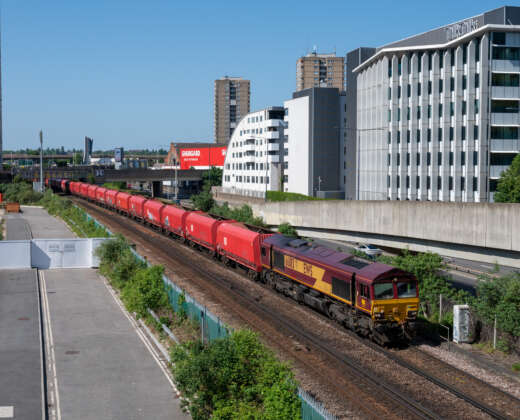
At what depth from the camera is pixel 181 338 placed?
25984mm

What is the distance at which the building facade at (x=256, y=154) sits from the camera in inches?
4574

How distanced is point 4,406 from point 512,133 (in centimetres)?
6108

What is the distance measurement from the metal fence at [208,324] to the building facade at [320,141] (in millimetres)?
67381

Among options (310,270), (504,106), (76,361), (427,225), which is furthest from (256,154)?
(76,361)

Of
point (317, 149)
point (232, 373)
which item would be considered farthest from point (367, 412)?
point (317, 149)

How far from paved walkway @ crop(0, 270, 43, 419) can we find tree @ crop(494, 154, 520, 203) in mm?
44406

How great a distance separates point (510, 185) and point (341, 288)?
126 feet

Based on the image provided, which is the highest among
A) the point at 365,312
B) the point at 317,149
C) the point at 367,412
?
the point at 317,149

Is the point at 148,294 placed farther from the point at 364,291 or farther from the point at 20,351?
the point at 364,291

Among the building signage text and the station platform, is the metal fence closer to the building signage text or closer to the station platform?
the station platform

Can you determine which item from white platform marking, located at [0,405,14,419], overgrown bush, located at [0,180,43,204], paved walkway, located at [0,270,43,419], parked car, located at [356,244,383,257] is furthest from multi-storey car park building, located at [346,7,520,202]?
overgrown bush, located at [0,180,43,204]

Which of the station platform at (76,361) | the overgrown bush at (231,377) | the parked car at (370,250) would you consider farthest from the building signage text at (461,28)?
the overgrown bush at (231,377)

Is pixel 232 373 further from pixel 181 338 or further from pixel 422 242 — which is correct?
pixel 422 242

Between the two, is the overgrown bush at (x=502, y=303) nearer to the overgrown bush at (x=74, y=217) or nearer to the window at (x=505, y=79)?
the overgrown bush at (x=74, y=217)
